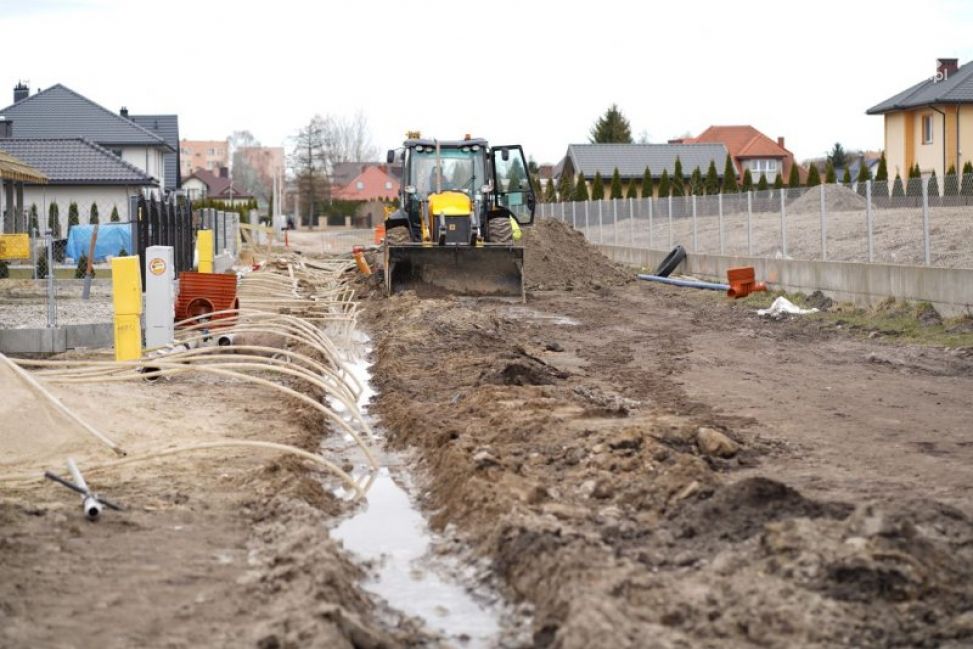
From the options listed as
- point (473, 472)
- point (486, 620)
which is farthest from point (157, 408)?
point (486, 620)

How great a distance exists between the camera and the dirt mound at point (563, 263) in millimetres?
29641

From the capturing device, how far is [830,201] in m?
25.5

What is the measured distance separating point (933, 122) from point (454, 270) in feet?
118

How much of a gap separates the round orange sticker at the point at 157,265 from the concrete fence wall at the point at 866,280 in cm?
1047

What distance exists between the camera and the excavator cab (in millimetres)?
23609

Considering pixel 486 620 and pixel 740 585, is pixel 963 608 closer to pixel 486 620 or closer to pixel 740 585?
pixel 740 585

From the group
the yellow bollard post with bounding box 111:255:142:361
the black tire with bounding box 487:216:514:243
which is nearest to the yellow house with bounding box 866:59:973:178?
the black tire with bounding box 487:216:514:243

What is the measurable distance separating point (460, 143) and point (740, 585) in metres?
20.0

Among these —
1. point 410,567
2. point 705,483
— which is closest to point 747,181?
point 705,483

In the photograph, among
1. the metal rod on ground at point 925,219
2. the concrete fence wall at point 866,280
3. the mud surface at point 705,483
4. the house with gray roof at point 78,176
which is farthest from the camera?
the house with gray roof at point 78,176

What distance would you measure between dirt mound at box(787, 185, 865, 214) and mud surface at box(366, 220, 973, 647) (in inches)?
357

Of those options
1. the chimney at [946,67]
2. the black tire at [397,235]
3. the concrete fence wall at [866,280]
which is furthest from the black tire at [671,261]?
the chimney at [946,67]

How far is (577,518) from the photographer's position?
23.4 feet

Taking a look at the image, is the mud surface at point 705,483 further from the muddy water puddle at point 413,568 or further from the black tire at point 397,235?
the black tire at point 397,235
